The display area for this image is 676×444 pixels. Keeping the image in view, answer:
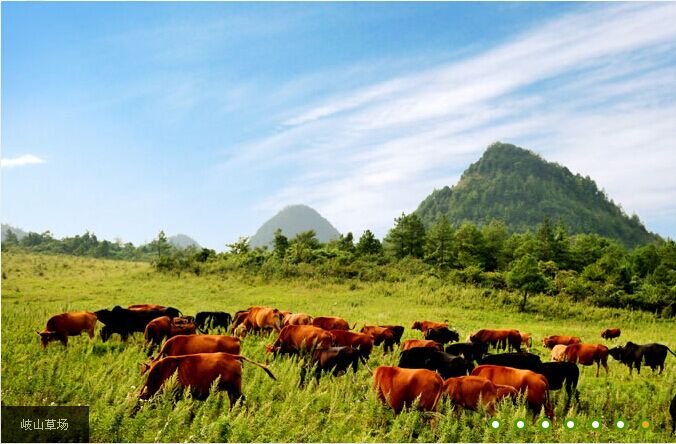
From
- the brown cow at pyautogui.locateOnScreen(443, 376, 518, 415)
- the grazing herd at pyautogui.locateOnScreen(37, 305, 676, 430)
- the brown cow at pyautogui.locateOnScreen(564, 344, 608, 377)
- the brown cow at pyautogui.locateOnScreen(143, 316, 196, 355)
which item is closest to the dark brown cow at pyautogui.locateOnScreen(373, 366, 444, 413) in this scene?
the grazing herd at pyautogui.locateOnScreen(37, 305, 676, 430)

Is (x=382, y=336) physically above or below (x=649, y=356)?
above

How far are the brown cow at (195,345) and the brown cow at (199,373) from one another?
2168 millimetres

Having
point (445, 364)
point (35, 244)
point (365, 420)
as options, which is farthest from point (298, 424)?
point (35, 244)

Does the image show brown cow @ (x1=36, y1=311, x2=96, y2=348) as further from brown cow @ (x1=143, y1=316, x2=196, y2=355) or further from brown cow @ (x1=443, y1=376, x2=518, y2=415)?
brown cow @ (x1=443, y1=376, x2=518, y2=415)

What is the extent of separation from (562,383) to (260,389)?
6461 mm

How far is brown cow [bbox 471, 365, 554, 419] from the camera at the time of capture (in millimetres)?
7914

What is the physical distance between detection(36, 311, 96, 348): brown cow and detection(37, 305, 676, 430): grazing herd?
0.08 feet

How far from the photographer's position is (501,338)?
18.1 meters

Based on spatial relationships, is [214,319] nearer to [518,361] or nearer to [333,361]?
[333,361]

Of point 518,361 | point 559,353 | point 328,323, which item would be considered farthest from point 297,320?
point 559,353

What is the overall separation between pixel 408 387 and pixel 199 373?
3434 mm

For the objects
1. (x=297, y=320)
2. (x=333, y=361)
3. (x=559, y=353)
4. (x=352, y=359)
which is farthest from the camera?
(x=297, y=320)

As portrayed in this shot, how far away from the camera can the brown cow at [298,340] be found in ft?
38.7

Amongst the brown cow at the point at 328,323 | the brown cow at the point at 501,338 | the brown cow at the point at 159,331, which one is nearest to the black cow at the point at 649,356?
the brown cow at the point at 501,338
